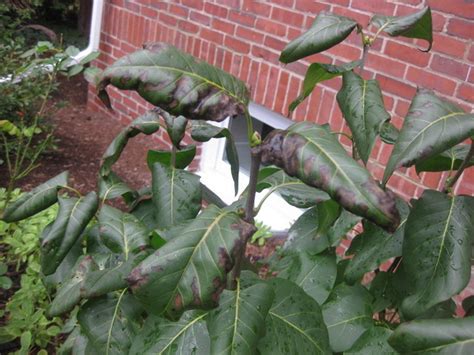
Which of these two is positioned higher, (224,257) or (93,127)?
(224,257)

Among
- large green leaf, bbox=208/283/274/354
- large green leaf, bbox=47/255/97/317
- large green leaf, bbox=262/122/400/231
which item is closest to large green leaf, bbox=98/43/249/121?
large green leaf, bbox=262/122/400/231

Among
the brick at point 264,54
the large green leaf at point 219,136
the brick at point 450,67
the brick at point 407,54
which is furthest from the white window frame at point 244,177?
the large green leaf at point 219,136

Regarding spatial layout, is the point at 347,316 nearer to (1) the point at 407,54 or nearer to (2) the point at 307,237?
(2) the point at 307,237

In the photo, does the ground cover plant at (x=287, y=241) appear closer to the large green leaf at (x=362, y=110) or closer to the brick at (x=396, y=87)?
the large green leaf at (x=362, y=110)

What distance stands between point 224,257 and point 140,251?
38 centimetres

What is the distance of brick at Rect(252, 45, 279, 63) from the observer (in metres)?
3.14

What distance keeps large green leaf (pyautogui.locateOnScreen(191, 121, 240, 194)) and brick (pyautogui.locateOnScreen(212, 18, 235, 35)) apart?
210cm

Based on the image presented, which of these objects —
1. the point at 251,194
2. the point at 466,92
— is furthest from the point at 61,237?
the point at 466,92

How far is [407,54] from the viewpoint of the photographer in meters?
2.50

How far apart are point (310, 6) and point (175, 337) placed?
2253mm

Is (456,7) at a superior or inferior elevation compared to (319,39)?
superior

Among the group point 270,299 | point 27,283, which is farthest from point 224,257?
point 27,283

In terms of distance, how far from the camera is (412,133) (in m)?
0.88

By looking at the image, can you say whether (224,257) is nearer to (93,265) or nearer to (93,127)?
(93,265)
